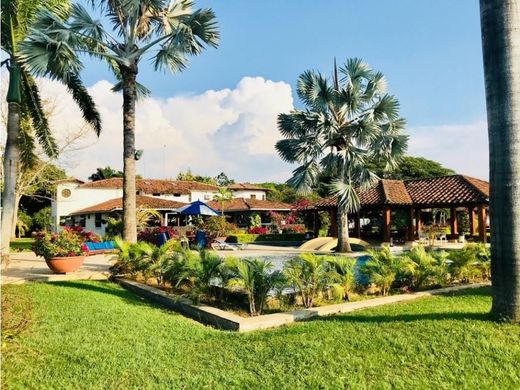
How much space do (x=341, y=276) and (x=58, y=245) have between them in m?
8.26

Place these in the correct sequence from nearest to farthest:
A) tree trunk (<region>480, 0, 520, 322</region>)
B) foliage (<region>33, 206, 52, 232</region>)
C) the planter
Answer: tree trunk (<region>480, 0, 520, 322</region>) < the planter < foliage (<region>33, 206, 52, 232</region>)

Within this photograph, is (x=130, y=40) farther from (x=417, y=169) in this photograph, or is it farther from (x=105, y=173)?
(x=105, y=173)

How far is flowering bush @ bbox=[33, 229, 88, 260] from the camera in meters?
11.4

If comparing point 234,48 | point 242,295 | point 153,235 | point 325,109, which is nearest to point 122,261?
point 242,295

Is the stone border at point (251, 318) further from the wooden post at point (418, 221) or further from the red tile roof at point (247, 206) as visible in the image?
the red tile roof at point (247, 206)

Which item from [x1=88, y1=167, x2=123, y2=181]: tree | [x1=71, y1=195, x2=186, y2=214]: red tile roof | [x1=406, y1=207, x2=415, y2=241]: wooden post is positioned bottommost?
[x1=406, y1=207, x2=415, y2=241]: wooden post

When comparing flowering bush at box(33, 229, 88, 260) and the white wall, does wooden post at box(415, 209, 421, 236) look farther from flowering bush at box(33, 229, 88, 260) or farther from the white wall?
the white wall

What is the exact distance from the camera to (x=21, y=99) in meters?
13.7

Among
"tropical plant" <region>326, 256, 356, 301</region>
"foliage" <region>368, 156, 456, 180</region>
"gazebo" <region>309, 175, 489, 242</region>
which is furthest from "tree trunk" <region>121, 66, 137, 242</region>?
"foliage" <region>368, 156, 456, 180</region>

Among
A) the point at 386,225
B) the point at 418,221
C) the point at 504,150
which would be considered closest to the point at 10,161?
the point at 504,150

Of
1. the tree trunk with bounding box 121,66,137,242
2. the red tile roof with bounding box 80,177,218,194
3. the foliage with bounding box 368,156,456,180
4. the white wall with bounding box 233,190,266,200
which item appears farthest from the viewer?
the white wall with bounding box 233,190,266,200

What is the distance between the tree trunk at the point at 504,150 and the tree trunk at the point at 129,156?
369 inches

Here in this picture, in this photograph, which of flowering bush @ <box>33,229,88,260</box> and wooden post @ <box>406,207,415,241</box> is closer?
flowering bush @ <box>33,229,88,260</box>

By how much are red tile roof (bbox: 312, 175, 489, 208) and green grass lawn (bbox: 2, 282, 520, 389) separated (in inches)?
692
